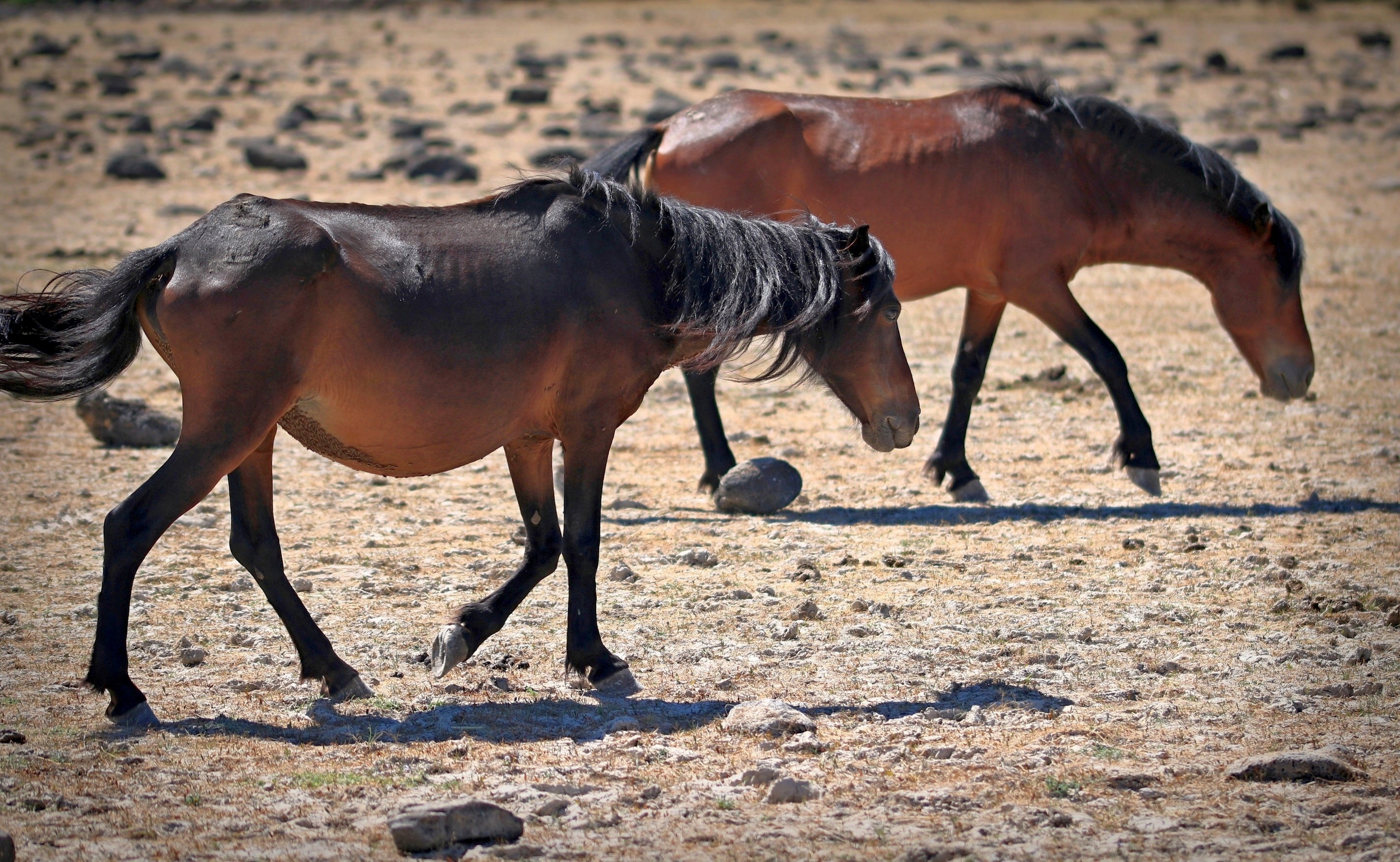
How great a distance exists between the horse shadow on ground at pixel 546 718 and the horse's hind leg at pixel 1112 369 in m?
3.38

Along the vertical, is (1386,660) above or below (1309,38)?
below

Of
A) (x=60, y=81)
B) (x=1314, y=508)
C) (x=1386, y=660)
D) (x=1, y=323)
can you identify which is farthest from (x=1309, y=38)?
(x=1, y=323)

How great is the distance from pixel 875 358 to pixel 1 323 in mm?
3266

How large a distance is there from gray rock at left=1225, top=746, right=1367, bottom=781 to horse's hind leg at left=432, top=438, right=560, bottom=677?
266cm

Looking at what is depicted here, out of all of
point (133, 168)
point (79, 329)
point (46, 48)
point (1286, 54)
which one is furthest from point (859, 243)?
point (46, 48)

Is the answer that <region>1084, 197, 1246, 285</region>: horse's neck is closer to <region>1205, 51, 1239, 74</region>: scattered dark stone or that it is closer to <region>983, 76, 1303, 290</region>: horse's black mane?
<region>983, 76, 1303, 290</region>: horse's black mane

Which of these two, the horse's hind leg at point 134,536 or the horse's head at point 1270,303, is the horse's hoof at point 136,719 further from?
the horse's head at point 1270,303

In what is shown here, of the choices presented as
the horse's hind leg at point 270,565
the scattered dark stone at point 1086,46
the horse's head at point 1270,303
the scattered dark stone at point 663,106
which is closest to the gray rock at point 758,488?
the horse's head at point 1270,303

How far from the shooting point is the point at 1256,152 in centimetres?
2066

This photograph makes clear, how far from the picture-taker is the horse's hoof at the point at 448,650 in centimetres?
577

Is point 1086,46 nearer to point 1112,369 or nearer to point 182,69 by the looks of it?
point 182,69

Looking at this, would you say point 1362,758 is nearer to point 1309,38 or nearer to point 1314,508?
point 1314,508

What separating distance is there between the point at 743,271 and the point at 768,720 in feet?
5.73

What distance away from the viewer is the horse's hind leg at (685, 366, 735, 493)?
29.6 feet
